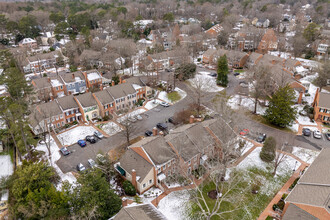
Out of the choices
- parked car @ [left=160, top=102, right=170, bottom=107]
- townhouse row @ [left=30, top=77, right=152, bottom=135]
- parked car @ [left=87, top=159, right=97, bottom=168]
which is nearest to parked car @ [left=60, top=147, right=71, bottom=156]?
parked car @ [left=87, top=159, right=97, bottom=168]

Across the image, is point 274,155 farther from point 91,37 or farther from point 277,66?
point 91,37

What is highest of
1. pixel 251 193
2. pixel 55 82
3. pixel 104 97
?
pixel 55 82

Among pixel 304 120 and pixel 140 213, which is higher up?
pixel 140 213

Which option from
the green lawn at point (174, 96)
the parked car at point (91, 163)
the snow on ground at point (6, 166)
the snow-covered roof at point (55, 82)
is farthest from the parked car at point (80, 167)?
the snow-covered roof at point (55, 82)

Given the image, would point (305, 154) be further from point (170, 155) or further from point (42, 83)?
point (42, 83)

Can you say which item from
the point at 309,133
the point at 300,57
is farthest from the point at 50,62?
the point at 300,57

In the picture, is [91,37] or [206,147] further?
[91,37]

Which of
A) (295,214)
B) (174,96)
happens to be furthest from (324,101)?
(295,214)
